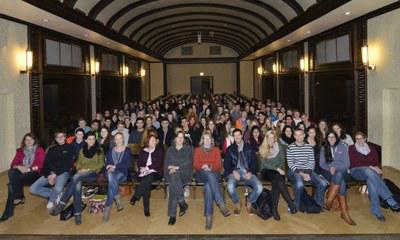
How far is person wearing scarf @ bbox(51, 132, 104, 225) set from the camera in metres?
7.26

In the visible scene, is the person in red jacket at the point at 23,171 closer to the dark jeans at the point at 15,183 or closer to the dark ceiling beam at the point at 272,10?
the dark jeans at the point at 15,183

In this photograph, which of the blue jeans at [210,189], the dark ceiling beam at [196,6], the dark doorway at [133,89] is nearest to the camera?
the blue jeans at [210,189]

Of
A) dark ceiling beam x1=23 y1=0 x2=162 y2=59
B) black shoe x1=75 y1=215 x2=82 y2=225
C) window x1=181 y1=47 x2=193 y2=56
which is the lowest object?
black shoe x1=75 y1=215 x2=82 y2=225

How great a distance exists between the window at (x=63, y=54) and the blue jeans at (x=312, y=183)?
9.01 m

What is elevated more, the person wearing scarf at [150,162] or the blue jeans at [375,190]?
the person wearing scarf at [150,162]

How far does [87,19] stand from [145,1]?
3.97 metres

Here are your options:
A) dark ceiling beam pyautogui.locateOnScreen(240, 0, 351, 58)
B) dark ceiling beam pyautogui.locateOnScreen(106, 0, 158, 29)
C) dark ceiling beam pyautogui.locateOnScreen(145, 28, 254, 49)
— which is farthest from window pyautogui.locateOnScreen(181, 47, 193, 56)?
dark ceiling beam pyautogui.locateOnScreen(106, 0, 158, 29)

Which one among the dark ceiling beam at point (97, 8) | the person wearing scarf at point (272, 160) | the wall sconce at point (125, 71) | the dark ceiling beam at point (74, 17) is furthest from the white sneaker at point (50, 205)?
the wall sconce at point (125, 71)

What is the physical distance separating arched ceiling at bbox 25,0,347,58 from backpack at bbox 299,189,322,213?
469 cm

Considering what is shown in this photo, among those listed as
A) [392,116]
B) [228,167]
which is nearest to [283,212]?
[228,167]

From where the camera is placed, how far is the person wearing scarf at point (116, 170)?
737 centimetres

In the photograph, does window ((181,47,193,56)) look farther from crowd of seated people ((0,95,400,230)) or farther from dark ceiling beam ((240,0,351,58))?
crowd of seated people ((0,95,400,230))

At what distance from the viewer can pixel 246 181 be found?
747 cm

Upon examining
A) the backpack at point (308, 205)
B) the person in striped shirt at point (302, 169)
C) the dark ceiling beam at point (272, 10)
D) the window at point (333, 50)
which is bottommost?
the backpack at point (308, 205)
